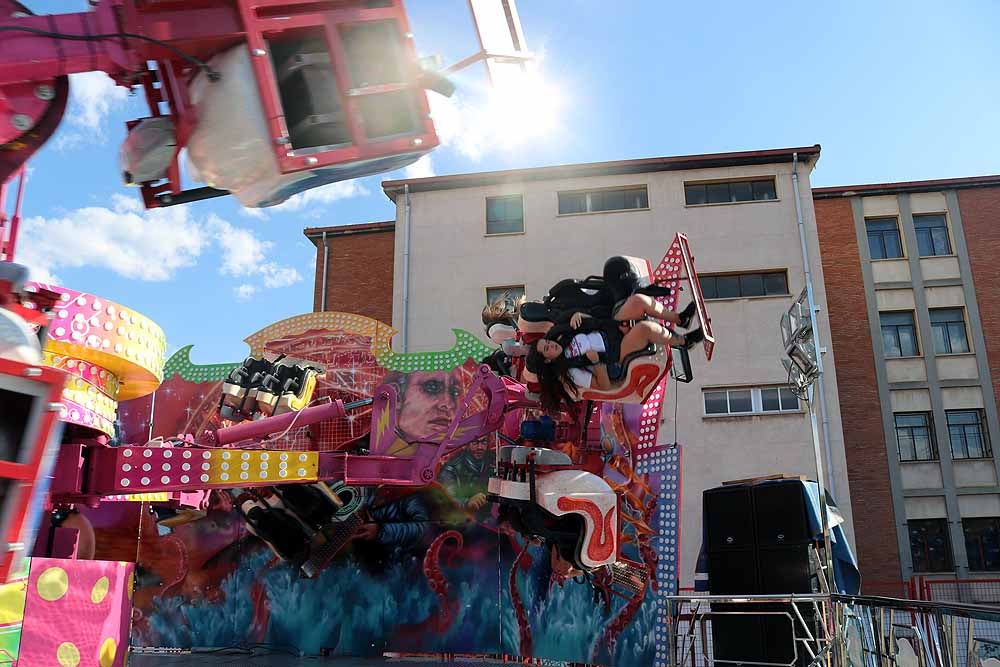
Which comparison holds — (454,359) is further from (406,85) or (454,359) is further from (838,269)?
(838,269)

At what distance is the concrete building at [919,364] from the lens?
19.2 meters

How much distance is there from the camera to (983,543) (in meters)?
19.2

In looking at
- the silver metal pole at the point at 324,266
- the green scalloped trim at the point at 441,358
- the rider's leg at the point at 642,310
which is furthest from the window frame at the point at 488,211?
the rider's leg at the point at 642,310

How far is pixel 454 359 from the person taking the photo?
11.1 m

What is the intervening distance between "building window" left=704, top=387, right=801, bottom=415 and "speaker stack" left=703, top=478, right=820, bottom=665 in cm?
912

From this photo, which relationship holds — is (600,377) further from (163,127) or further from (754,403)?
(754,403)

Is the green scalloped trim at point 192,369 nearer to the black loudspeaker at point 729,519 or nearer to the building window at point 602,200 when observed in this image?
the black loudspeaker at point 729,519

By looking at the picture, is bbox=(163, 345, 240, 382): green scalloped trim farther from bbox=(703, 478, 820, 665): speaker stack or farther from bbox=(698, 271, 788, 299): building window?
bbox=(698, 271, 788, 299): building window

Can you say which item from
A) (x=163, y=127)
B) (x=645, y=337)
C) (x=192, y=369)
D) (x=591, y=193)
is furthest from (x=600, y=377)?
(x=591, y=193)

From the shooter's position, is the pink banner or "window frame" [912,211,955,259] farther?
"window frame" [912,211,955,259]

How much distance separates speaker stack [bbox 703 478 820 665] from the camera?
7.75 metres

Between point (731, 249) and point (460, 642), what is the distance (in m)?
11.6

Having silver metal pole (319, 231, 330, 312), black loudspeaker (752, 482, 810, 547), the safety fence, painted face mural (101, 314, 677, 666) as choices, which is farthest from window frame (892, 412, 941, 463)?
silver metal pole (319, 231, 330, 312)

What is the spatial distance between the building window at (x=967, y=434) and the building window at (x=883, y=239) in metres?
4.27
